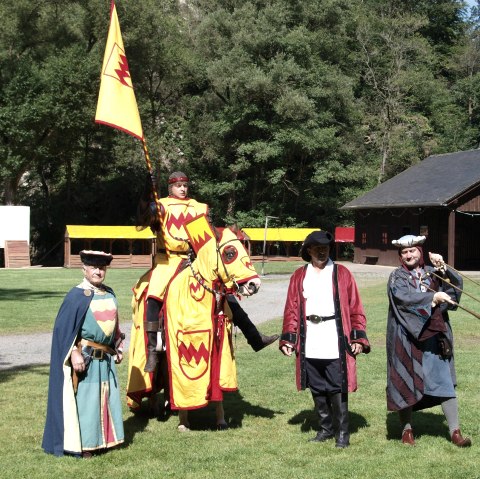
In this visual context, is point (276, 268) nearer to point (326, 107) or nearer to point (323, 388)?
point (326, 107)

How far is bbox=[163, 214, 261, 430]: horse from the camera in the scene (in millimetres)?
6934

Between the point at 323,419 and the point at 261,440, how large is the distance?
593mm

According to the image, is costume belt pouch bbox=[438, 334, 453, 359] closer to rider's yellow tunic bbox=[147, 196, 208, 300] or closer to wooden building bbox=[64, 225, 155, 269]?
rider's yellow tunic bbox=[147, 196, 208, 300]

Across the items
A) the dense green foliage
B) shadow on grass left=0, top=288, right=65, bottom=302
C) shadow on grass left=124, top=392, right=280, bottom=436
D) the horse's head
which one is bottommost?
shadow on grass left=0, top=288, right=65, bottom=302

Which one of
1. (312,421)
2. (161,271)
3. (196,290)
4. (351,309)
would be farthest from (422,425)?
(161,271)

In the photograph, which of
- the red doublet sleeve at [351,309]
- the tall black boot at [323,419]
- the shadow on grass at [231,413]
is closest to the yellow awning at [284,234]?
the shadow on grass at [231,413]

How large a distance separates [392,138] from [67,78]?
21607 millimetres

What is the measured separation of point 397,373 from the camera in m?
6.58

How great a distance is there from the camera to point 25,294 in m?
22.6

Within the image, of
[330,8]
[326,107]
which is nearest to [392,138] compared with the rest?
[326,107]

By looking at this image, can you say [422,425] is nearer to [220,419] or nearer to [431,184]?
[220,419]

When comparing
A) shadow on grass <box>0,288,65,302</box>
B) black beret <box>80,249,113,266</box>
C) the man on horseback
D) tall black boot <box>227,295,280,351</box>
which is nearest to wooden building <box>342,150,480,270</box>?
shadow on grass <box>0,288,65,302</box>

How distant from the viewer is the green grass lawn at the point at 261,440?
5879 millimetres

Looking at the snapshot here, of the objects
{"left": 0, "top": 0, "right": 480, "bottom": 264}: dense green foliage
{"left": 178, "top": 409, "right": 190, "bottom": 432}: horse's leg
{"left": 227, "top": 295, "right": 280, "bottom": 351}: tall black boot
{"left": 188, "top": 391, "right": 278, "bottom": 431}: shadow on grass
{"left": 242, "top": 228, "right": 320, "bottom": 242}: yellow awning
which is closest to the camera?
{"left": 178, "top": 409, "right": 190, "bottom": 432}: horse's leg
